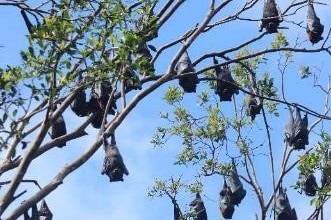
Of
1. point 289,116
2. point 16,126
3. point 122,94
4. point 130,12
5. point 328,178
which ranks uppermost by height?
point 289,116

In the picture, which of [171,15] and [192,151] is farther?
[192,151]

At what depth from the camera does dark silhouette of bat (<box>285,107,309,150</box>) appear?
47.5 feet

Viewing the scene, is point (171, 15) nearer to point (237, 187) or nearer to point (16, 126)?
point (16, 126)

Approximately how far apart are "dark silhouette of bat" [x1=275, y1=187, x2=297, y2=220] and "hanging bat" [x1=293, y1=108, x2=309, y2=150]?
1260 millimetres

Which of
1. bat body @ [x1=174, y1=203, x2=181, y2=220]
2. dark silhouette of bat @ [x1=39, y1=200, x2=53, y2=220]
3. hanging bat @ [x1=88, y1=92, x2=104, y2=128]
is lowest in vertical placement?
dark silhouette of bat @ [x1=39, y1=200, x2=53, y2=220]

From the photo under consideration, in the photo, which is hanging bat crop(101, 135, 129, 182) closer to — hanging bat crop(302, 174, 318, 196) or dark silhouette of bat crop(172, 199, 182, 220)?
dark silhouette of bat crop(172, 199, 182, 220)

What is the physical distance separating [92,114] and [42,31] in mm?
1671

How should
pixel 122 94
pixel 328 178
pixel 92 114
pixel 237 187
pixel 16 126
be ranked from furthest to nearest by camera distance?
pixel 237 187 < pixel 328 178 < pixel 92 114 < pixel 122 94 < pixel 16 126

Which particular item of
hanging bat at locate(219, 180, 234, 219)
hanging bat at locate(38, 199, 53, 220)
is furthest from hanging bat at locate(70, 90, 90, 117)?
hanging bat at locate(219, 180, 234, 219)

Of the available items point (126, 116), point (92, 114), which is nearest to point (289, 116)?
point (92, 114)

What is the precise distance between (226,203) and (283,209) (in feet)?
3.98

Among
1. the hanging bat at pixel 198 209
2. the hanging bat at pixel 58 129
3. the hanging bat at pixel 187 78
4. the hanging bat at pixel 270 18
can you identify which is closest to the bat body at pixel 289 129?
the hanging bat at pixel 198 209

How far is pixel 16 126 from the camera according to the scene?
7598 millimetres

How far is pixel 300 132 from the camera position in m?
14.5
